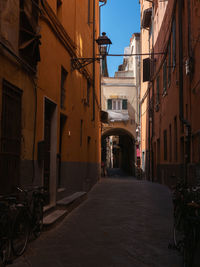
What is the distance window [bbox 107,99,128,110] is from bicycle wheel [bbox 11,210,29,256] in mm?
27277

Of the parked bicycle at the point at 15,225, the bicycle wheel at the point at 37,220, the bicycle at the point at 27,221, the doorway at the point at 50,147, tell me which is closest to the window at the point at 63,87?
the doorway at the point at 50,147

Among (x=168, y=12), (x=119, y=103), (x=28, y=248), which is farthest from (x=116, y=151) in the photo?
(x=28, y=248)

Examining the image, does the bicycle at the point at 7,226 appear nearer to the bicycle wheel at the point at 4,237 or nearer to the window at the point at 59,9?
the bicycle wheel at the point at 4,237

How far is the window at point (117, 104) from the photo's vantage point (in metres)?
32.0

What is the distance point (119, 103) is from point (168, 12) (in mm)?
17287

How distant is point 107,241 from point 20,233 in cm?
158

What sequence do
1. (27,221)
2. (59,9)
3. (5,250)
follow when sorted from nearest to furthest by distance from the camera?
1. (5,250)
2. (27,221)
3. (59,9)

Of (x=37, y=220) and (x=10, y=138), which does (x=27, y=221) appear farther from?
(x=10, y=138)

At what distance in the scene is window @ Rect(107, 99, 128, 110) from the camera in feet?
105

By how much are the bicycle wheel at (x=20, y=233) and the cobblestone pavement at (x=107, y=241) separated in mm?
124

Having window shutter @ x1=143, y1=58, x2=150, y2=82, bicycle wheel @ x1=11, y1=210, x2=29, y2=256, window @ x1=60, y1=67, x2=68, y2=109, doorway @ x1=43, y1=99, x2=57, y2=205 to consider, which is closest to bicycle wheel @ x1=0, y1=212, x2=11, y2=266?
bicycle wheel @ x1=11, y1=210, x2=29, y2=256

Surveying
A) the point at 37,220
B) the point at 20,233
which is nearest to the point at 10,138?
the point at 37,220

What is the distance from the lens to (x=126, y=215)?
834cm

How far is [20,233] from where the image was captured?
4762 millimetres
